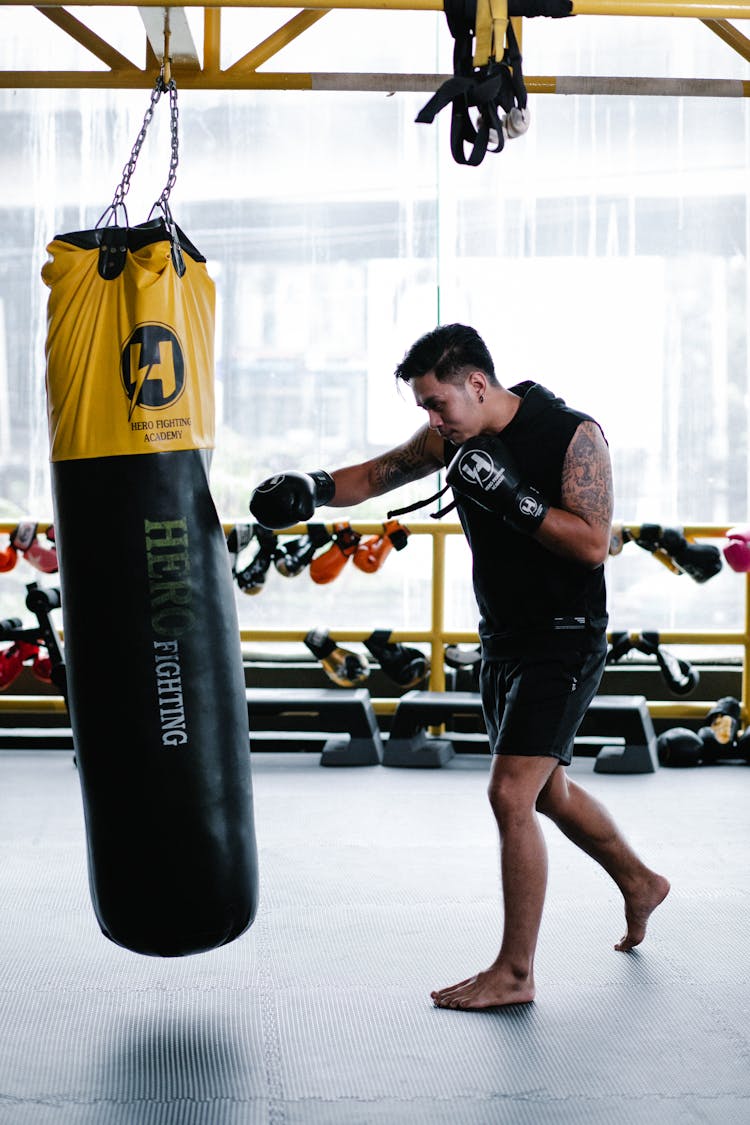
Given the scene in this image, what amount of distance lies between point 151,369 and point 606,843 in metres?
1.62

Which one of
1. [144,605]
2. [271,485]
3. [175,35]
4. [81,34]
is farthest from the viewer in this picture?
[81,34]

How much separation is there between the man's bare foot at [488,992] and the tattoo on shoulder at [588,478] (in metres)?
1.07

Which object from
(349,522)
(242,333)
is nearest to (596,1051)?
(349,522)

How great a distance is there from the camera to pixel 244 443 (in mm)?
6383

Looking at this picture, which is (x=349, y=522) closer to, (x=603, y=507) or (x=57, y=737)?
(x=57, y=737)

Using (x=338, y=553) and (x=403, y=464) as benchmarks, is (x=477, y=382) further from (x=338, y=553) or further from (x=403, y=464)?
(x=338, y=553)

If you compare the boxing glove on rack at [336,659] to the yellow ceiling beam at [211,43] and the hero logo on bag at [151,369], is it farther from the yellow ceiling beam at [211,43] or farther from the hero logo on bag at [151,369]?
the hero logo on bag at [151,369]

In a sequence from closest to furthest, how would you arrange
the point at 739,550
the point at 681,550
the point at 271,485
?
the point at 271,485 → the point at 739,550 → the point at 681,550

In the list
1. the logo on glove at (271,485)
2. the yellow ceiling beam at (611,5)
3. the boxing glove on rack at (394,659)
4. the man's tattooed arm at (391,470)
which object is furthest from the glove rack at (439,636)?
the yellow ceiling beam at (611,5)

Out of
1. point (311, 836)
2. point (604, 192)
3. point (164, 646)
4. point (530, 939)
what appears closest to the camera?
point (164, 646)

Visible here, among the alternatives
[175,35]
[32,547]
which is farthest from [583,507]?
[32,547]

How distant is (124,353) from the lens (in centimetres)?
253

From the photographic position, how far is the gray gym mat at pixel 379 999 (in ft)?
7.75

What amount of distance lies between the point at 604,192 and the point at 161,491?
4424 millimetres
